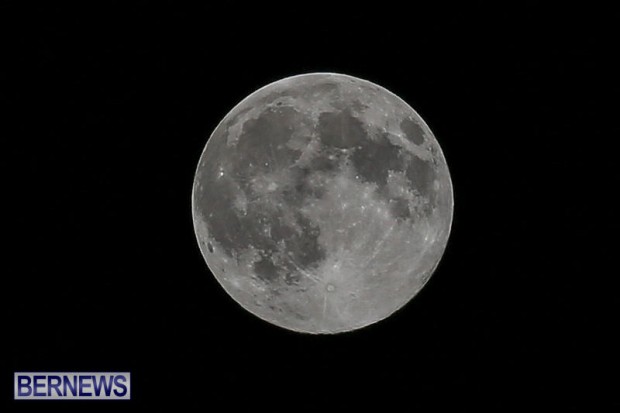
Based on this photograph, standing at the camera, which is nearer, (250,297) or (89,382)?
(250,297)

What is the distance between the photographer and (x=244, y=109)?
6234 mm

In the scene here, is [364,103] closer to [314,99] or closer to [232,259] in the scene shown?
[314,99]

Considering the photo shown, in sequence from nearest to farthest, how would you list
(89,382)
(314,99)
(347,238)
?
(347,238), (314,99), (89,382)

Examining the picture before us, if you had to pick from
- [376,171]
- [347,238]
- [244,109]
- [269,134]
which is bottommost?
[347,238]

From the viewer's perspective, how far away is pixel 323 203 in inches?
217

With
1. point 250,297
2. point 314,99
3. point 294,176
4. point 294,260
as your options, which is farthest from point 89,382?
point 314,99

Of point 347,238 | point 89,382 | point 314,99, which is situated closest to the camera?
point 347,238

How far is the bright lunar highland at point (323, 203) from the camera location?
18.2ft

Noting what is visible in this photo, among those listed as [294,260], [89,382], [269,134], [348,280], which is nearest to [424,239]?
[348,280]

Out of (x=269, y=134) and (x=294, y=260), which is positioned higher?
(x=269, y=134)

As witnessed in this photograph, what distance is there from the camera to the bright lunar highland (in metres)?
5.55

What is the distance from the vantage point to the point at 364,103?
5965 mm

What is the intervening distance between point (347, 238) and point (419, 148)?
107 cm

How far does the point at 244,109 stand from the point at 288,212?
1180mm
